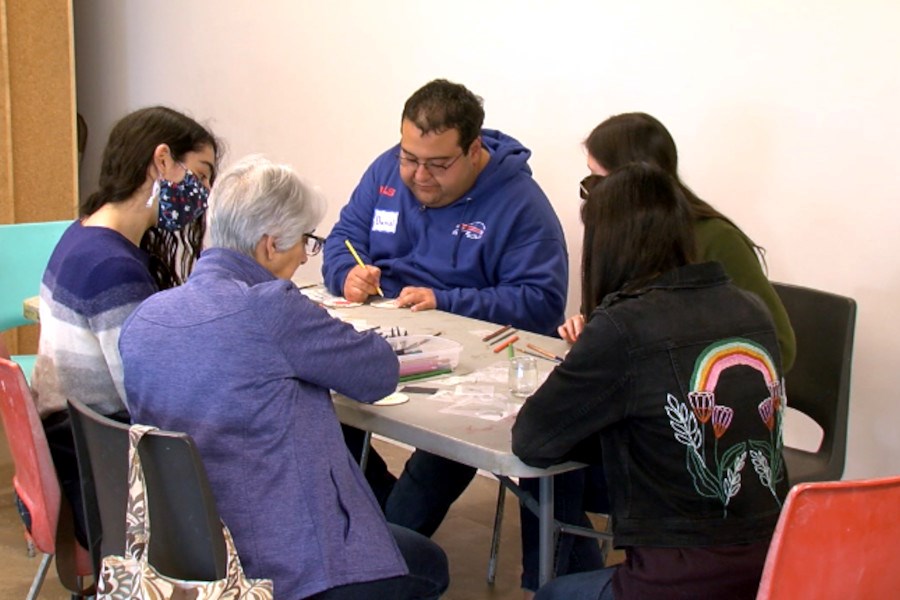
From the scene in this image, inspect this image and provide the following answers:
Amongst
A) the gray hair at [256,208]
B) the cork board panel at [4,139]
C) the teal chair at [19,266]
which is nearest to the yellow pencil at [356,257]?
the teal chair at [19,266]

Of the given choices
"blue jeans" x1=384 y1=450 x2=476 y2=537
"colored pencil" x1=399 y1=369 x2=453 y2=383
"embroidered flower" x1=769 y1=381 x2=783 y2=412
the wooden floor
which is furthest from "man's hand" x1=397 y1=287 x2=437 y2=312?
"embroidered flower" x1=769 y1=381 x2=783 y2=412

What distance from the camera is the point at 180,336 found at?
1.73 meters

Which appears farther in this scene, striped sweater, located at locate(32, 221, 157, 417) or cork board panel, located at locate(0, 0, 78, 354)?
cork board panel, located at locate(0, 0, 78, 354)

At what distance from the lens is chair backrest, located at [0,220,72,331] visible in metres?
3.38

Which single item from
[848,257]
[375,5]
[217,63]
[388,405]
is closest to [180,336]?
[388,405]

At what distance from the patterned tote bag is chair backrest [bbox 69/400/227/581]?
0.02 metres

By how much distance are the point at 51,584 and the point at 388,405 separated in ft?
4.66

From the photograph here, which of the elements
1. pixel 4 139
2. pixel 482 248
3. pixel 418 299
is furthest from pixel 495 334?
pixel 4 139

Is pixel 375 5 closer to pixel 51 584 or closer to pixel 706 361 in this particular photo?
pixel 51 584

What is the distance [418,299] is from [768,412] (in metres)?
1.25

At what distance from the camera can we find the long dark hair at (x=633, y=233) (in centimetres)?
181

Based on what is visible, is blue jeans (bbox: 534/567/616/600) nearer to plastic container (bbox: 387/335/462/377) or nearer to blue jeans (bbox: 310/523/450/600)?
blue jeans (bbox: 310/523/450/600)

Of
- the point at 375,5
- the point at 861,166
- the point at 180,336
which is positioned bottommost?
the point at 180,336

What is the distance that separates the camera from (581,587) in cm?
183
